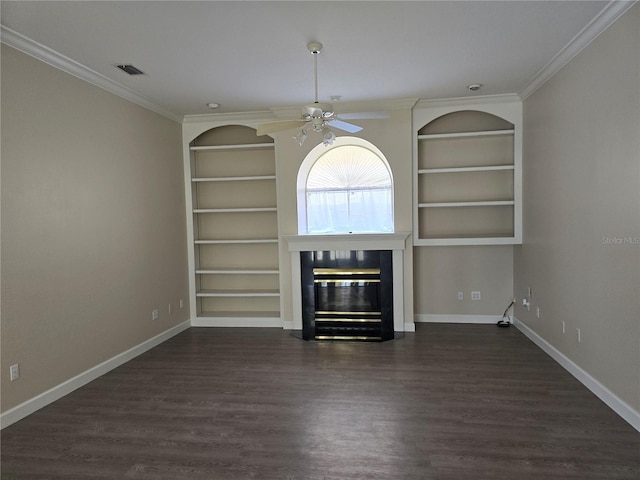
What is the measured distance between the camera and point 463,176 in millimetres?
5004

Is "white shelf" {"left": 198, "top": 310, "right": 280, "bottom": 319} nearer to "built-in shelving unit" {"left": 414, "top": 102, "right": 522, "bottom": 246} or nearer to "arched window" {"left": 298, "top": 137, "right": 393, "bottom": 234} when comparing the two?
"arched window" {"left": 298, "top": 137, "right": 393, "bottom": 234}

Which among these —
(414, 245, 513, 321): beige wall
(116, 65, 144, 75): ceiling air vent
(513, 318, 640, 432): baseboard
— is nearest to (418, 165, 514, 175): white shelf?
(414, 245, 513, 321): beige wall

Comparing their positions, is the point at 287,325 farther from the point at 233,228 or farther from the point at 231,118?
the point at 231,118

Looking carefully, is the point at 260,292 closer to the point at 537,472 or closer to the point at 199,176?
the point at 199,176

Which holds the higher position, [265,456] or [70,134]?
[70,134]

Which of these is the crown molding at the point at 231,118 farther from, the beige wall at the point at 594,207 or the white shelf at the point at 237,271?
the beige wall at the point at 594,207

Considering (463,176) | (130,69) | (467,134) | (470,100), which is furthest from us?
(463,176)

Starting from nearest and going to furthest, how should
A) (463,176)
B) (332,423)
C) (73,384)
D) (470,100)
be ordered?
(332,423) → (73,384) → (470,100) → (463,176)

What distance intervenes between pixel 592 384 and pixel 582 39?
8.72 feet

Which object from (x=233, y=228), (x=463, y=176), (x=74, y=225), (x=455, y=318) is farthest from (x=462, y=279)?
(x=74, y=225)

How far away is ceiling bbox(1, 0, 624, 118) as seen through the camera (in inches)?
99.5

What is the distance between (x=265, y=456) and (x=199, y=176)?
4054 mm

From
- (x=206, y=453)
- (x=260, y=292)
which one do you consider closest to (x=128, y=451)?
(x=206, y=453)

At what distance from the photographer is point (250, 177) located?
5.05 m
